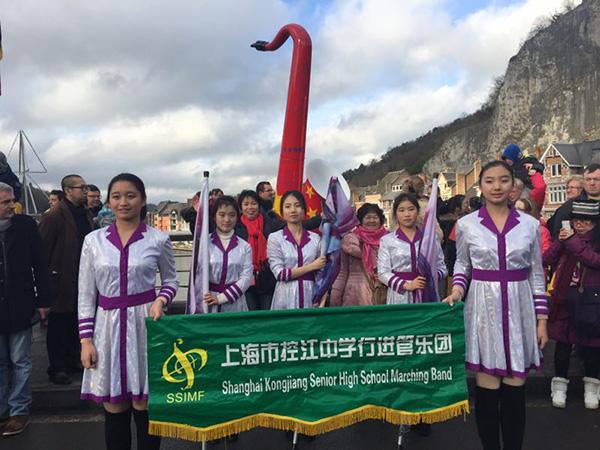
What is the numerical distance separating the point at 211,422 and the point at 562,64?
6699cm

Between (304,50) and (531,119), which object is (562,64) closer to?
(531,119)

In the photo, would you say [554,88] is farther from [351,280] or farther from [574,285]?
[351,280]

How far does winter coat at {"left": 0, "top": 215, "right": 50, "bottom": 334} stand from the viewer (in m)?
3.85

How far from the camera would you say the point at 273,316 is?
3.00 m

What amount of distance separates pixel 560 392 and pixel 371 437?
186cm

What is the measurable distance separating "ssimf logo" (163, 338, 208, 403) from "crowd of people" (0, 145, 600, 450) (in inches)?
6.2

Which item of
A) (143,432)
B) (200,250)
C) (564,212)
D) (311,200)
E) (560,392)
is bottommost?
(560,392)

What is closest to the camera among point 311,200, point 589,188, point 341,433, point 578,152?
point 341,433

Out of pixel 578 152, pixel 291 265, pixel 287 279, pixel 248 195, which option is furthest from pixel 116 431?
pixel 578 152

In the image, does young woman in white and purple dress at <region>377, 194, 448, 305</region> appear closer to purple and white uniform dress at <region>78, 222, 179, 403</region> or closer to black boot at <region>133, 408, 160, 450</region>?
purple and white uniform dress at <region>78, 222, 179, 403</region>

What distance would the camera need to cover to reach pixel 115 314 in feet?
9.06

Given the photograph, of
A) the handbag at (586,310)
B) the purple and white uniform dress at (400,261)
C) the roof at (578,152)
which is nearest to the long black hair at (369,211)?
the purple and white uniform dress at (400,261)

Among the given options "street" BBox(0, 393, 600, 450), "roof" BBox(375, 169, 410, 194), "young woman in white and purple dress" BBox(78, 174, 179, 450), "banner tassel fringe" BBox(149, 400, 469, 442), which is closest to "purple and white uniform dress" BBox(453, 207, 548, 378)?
"banner tassel fringe" BBox(149, 400, 469, 442)

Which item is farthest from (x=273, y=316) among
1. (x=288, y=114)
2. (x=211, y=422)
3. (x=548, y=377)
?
(x=288, y=114)
